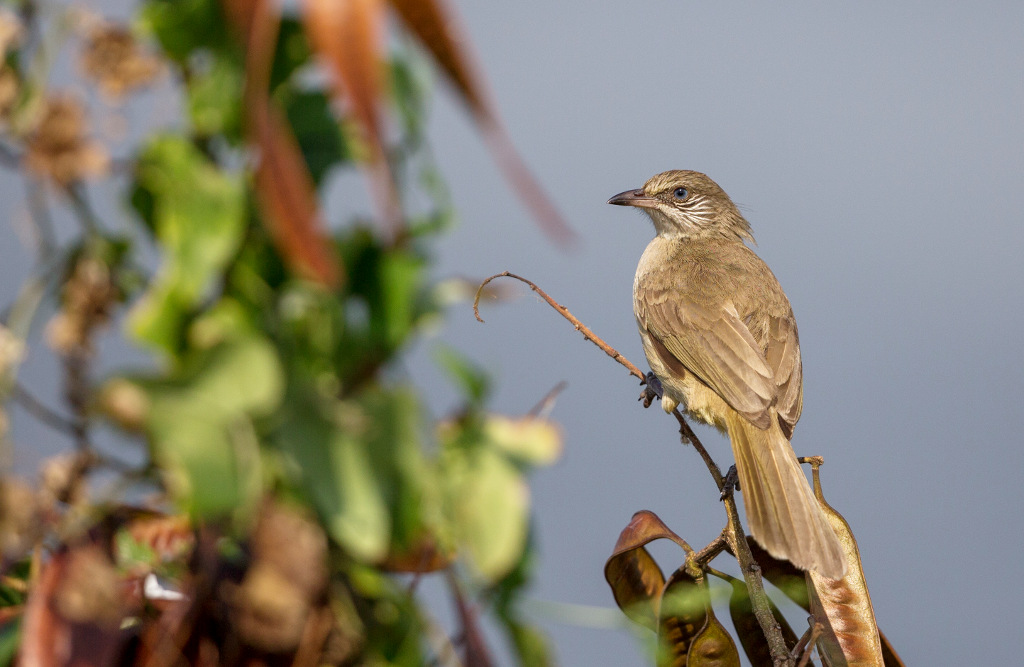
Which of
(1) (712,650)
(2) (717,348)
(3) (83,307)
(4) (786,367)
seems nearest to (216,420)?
(3) (83,307)

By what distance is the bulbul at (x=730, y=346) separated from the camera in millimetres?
4367

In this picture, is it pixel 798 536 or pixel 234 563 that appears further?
pixel 798 536

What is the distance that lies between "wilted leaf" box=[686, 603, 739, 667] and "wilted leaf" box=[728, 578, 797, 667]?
0.27m

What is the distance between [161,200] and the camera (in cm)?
101

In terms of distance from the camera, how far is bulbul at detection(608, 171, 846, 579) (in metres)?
4.37

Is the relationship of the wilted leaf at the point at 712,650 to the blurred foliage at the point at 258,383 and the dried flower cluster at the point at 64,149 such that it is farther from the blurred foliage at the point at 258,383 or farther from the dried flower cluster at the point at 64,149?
the dried flower cluster at the point at 64,149

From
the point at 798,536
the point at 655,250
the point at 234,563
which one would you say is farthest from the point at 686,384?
the point at 234,563

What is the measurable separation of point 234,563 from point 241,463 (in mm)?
310

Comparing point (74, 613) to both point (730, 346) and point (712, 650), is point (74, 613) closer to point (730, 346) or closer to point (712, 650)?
point (712, 650)

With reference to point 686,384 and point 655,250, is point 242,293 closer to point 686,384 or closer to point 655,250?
point 686,384

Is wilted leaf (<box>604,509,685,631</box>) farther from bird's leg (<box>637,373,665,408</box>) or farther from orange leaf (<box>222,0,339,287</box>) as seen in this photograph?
bird's leg (<box>637,373,665,408</box>)

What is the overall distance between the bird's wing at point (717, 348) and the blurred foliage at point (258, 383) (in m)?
3.88

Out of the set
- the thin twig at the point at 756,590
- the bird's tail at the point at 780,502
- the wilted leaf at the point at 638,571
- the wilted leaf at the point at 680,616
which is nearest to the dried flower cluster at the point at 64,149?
the wilted leaf at the point at 638,571

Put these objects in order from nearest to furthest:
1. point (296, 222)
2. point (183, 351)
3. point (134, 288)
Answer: point (296, 222), point (183, 351), point (134, 288)
